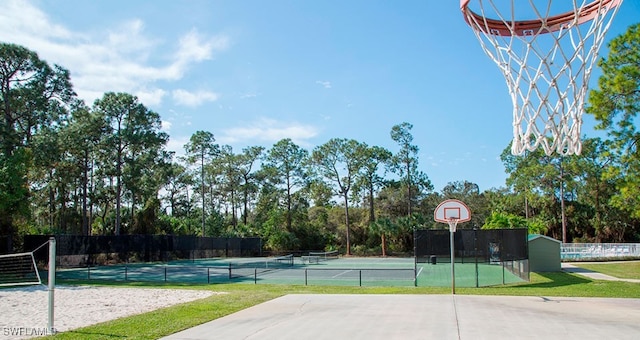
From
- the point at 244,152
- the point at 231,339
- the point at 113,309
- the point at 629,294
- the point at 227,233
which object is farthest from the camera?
the point at 244,152

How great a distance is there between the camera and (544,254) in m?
25.4

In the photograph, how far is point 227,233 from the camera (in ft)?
188

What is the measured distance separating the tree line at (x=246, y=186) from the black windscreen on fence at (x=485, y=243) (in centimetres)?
2009

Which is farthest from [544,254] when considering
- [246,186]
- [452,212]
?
[246,186]

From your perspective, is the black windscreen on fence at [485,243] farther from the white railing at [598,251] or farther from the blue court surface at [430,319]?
the white railing at [598,251]

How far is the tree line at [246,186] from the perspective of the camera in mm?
34812

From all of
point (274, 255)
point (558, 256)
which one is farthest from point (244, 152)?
point (558, 256)

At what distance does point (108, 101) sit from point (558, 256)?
40747 mm

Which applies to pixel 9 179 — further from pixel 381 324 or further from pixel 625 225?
pixel 625 225

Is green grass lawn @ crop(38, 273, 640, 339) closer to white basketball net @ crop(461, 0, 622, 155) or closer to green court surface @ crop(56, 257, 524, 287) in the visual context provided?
green court surface @ crop(56, 257, 524, 287)

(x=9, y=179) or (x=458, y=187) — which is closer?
(x=9, y=179)

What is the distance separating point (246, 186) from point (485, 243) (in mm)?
46537

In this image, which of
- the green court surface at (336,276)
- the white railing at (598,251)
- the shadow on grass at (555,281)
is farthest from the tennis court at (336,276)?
the white railing at (598,251)

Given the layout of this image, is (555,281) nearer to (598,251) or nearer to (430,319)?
(430,319)
